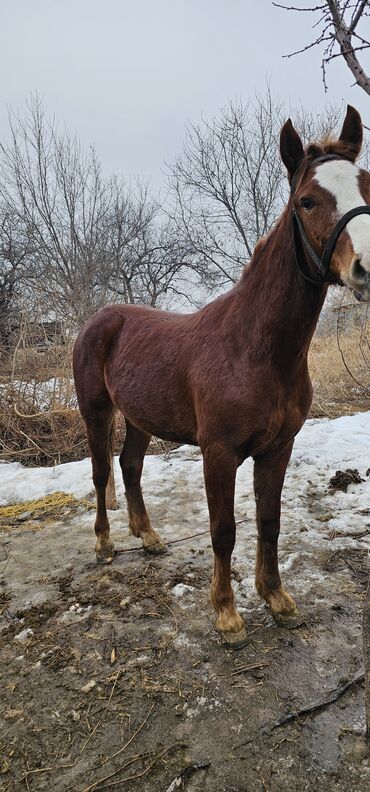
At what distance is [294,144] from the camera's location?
168 cm

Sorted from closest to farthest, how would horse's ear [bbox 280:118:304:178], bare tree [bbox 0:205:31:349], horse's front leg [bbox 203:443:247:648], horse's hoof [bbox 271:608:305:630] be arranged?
horse's ear [bbox 280:118:304:178]
horse's front leg [bbox 203:443:247:648]
horse's hoof [bbox 271:608:305:630]
bare tree [bbox 0:205:31:349]

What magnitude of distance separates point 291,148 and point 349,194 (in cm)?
41

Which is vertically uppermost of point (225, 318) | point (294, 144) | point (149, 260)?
point (149, 260)

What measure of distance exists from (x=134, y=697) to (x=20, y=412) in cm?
496

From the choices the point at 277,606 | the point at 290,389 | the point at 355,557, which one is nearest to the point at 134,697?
the point at 277,606

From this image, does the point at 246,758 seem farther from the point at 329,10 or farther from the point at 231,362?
the point at 329,10

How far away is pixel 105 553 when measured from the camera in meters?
3.02

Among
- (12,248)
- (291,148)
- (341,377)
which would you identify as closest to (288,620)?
(291,148)

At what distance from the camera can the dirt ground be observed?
1.46 metres

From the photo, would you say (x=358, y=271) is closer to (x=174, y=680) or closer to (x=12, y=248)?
(x=174, y=680)

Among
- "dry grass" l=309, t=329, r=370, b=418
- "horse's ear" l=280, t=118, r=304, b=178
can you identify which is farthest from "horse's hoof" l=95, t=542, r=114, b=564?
"dry grass" l=309, t=329, r=370, b=418

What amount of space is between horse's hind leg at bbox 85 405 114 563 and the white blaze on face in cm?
210

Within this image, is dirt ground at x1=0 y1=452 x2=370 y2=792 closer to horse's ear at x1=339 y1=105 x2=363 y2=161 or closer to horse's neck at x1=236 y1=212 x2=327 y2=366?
horse's neck at x1=236 y1=212 x2=327 y2=366

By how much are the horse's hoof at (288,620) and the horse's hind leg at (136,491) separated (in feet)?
3.56
